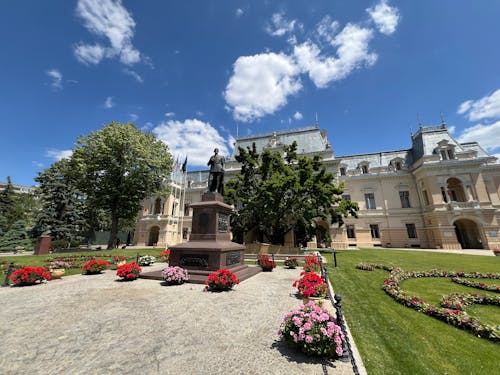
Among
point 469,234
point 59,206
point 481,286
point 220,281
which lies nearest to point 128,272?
point 220,281

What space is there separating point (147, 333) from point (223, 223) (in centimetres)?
701

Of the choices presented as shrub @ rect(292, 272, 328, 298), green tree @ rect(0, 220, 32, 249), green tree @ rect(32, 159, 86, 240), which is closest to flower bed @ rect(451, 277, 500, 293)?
shrub @ rect(292, 272, 328, 298)

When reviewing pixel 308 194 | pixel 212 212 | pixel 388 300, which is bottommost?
pixel 388 300

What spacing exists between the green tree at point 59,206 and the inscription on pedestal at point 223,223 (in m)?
28.0

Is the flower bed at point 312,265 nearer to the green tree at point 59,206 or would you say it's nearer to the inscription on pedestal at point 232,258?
the inscription on pedestal at point 232,258

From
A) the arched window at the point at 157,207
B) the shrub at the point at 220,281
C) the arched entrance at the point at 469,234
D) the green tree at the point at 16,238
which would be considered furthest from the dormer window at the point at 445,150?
the green tree at the point at 16,238

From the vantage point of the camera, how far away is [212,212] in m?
10.6

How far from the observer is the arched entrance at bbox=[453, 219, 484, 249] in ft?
90.3

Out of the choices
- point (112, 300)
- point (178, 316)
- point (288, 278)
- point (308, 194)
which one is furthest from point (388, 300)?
point (308, 194)

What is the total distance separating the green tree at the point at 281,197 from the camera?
20109 mm

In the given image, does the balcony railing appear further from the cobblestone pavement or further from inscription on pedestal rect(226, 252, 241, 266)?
the cobblestone pavement

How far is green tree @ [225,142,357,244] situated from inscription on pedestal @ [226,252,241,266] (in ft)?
29.6

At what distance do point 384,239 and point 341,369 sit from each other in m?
34.6

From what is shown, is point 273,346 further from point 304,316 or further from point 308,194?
point 308,194
